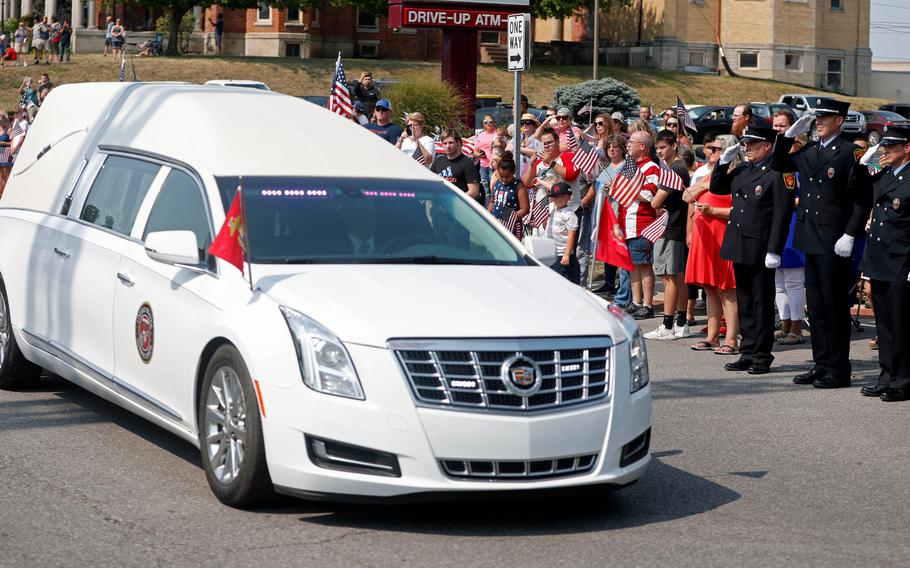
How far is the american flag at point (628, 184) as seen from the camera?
14211 mm

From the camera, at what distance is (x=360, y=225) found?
7586 millimetres

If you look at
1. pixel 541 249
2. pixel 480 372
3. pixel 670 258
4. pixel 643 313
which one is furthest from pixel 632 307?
pixel 480 372

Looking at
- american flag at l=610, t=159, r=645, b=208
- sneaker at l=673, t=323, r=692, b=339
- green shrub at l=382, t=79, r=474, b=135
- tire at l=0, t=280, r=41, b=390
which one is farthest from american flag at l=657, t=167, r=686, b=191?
green shrub at l=382, t=79, r=474, b=135

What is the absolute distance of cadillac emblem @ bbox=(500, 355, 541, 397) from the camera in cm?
623

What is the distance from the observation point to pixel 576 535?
6.43 m

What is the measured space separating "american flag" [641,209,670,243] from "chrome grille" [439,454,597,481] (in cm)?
783

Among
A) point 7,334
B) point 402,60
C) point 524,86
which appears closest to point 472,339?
point 7,334

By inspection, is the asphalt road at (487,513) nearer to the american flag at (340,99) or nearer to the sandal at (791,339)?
the sandal at (791,339)

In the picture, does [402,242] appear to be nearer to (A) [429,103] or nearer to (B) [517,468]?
(B) [517,468]

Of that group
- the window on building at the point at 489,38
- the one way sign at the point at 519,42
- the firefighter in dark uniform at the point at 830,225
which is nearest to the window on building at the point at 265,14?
the window on building at the point at 489,38

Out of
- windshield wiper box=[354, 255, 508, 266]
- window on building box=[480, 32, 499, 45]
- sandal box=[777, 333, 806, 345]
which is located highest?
window on building box=[480, 32, 499, 45]

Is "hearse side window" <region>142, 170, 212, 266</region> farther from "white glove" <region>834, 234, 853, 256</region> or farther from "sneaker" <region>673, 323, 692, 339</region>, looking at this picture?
"sneaker" <region>673, 323, 692, 339</region>

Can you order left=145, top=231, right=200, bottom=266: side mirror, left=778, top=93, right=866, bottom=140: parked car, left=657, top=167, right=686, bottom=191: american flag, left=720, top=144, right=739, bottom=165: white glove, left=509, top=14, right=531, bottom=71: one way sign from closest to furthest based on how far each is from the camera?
left=145, top=231, right=200, bottom=266: side mirror < left=720, top=144, right=739, bottom=165: white glove < left=657, top=167, right=686, bottom=191: american flag < left=509, top=14, right=531, bottom=71: one way sign < left=778, top=93, right=866, bottom=140: parked car

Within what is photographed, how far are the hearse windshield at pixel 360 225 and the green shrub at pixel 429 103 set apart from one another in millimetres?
17943
